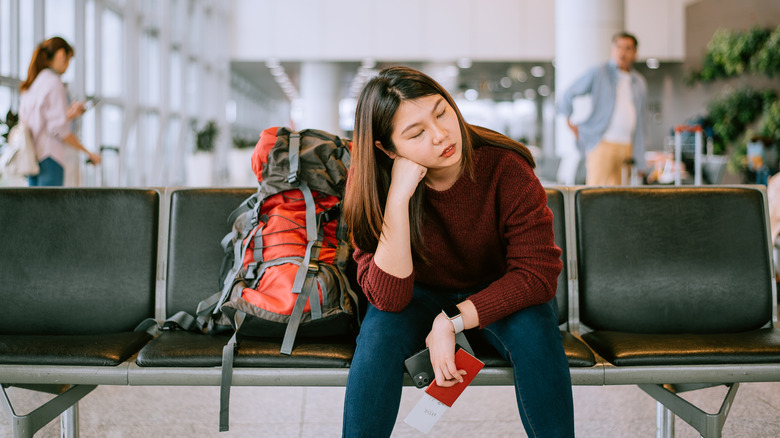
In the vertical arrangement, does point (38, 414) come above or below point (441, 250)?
below

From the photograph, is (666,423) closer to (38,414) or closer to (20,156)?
(38,414)

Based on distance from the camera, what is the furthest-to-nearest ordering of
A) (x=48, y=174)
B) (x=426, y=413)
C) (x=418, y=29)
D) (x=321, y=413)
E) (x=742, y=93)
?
(x=418, y=29) → (x=742, y=93) → (x=48, y=174) → (x=321, y=413) → (x=426, y=413)

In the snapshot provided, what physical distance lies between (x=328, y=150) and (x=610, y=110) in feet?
11.4

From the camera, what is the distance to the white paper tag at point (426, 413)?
1.52 m

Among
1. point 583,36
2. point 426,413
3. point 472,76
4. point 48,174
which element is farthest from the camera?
point 472,76

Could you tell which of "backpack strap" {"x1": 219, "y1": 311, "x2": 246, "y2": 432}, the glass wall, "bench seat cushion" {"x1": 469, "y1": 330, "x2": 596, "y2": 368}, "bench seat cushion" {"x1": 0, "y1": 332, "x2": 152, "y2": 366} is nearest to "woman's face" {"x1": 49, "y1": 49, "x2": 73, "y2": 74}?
the glass wall

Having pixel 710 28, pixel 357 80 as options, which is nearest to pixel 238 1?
pixel 357 80

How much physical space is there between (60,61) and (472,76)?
15.0m

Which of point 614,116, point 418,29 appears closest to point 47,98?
point 614,116

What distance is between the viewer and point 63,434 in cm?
210

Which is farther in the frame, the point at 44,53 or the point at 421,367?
the point at 44,53

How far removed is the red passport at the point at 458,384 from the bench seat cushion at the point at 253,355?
285 millimetres

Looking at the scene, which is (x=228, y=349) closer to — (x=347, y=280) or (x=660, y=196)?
(x=347, y=280)

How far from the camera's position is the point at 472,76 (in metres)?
18.4
